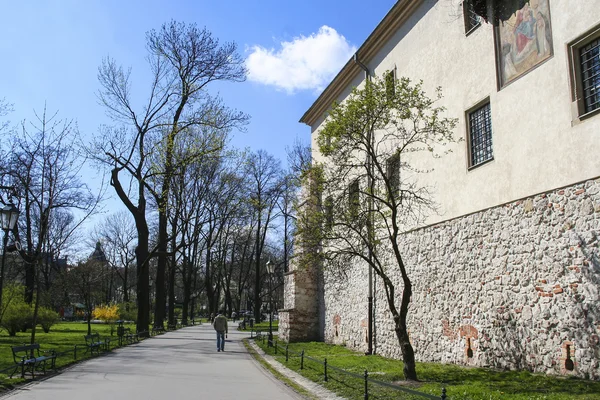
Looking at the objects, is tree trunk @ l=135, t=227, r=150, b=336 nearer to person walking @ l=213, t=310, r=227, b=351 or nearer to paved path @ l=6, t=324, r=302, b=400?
person walking @ l=213, t=310, r=227, b=351

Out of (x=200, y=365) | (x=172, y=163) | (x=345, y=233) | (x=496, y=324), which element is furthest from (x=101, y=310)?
(x=496, y=324)

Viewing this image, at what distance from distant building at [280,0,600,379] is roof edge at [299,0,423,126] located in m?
0.14

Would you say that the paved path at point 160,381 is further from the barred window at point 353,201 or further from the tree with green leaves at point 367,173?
the barred window at point 353,201

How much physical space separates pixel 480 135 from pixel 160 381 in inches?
403

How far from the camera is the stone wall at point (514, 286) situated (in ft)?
31.7

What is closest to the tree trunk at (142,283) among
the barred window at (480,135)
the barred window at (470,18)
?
the barred window at (480,135)

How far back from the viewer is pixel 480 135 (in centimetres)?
1349

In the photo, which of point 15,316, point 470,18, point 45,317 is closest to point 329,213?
point 470,18

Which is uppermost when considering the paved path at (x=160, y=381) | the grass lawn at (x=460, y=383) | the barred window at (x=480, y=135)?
the barred window at (x=480, y=135)

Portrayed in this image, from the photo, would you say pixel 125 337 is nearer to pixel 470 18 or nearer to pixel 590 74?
pixel 470 18

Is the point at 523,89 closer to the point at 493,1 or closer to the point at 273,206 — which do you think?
the point at 493,1

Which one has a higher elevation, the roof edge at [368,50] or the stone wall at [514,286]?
the roof edge at [368,50]

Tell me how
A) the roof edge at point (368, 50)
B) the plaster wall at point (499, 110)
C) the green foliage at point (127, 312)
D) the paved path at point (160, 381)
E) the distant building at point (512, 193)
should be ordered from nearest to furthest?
the distant building at point (512, 193), the plaster wall at point (499, 110), the paved path at point (160, 381), the roof edge at point (368, 50), the green foliage at point (127, 312)

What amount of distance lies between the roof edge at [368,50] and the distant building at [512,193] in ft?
0.45
